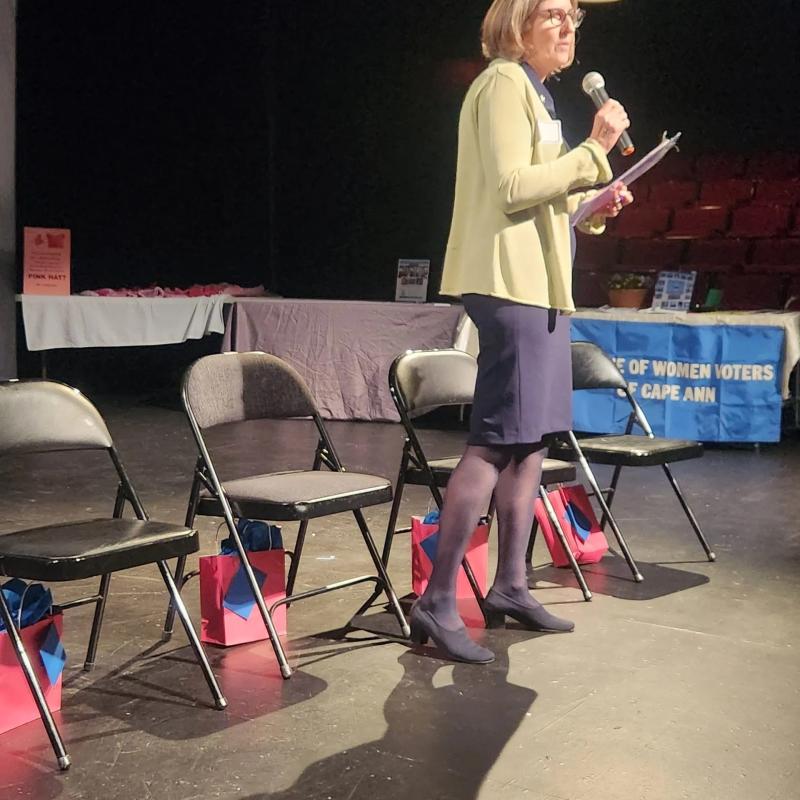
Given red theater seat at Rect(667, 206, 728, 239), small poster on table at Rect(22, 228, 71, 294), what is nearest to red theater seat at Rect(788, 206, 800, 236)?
red theater seat at Rect(667, 206, 728, 239)

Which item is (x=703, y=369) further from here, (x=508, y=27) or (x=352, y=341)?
(x=508, y=27)

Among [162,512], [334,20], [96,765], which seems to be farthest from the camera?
[334,20]

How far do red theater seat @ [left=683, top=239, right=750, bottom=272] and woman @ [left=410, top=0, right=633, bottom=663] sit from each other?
16.9 feet

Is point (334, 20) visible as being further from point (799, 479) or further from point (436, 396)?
point (436, 396)

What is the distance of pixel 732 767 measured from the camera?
2.22 meters

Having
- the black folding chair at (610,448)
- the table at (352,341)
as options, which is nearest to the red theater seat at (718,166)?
the table at (352,341)

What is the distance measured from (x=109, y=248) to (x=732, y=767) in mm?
7616

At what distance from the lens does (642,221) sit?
320 inches

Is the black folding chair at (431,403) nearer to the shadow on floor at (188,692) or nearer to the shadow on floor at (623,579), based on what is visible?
the shadow on floor at (623,579)

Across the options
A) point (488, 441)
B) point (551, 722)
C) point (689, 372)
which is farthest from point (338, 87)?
point (551, 722)

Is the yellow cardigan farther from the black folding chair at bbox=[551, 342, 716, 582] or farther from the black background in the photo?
the black background

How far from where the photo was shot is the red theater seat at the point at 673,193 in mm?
7992

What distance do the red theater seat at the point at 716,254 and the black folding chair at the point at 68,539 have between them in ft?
19.1

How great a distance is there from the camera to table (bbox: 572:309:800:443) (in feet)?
20.9
